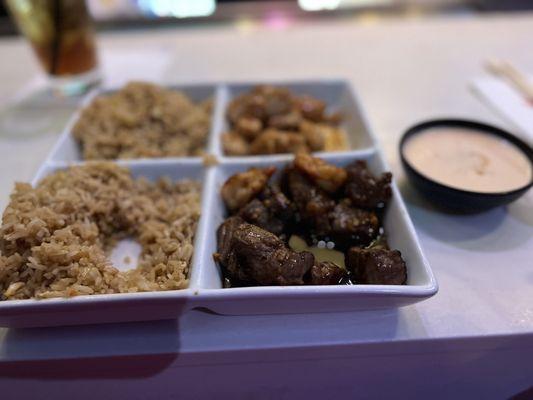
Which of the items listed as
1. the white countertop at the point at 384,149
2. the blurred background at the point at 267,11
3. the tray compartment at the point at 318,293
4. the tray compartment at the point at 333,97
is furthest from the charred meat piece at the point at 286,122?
the blurred background at the point at 267,11

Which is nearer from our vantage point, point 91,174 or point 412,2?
point 91,174

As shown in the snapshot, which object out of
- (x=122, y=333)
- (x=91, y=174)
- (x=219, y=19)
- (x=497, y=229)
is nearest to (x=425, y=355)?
(x=497, y=229)

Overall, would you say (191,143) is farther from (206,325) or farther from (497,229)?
(497,229)

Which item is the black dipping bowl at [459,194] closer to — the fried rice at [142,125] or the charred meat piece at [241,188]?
the charred meat piece at [241,188]

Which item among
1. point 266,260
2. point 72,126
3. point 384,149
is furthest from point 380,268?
point 72,126

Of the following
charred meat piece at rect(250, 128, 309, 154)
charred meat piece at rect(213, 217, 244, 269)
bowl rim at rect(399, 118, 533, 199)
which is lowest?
charred meat piece at rect(213, 217, 244, 269)

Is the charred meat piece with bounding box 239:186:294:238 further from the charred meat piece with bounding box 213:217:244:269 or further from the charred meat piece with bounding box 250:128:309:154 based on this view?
the charred meat piece with bounding box 250:128:309:154

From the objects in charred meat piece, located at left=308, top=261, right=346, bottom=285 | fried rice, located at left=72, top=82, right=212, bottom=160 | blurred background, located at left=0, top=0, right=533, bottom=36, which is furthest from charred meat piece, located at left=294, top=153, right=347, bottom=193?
blurred background, located at left=0, top=0, right=533, bottom=36
